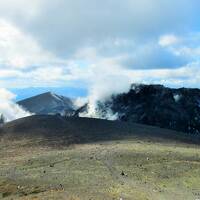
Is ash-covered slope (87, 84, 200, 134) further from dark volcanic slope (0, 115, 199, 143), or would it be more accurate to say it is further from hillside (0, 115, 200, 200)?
hillside (0, 115, 200, 200)

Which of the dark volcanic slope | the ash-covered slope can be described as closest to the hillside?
the dark volcanic slope

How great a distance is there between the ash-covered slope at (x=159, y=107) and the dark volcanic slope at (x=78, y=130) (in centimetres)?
2754

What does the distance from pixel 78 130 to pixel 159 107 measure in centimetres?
3839

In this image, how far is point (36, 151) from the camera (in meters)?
67.0

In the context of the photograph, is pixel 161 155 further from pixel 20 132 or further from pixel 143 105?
pixel 143 105

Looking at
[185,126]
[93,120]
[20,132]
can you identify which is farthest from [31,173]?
[185,126]

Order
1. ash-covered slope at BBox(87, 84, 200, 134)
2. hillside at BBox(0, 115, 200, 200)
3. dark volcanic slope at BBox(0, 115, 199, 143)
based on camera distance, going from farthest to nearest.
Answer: ash-covered slope at BBox(87, 84, 200, 134) < dark volcanic slope at BBox(0, 115, 199, 143) < hillside at BBox(0, 115, 200, 200)

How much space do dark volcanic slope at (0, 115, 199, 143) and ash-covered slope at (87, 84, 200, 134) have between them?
27545 mm

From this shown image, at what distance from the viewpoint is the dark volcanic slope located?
76.1 meters

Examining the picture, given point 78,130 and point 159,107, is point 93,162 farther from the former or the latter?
point 159,107

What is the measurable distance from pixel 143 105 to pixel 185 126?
987 centimetres

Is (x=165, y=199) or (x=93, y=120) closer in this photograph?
(x=165, y=199)

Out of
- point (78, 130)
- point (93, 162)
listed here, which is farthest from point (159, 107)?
point (93, 162)

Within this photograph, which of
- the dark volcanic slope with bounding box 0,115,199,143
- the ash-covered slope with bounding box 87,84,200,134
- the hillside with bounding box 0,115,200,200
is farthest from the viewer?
the ash-covered slope with bounding box 87,84,200,134
